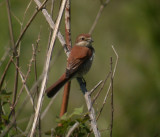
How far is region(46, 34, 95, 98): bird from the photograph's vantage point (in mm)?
3834

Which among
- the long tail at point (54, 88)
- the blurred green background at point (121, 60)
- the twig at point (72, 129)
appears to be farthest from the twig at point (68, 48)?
the blurred green background at point (121, 60)

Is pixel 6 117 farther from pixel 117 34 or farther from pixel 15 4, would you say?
pixel 117 34

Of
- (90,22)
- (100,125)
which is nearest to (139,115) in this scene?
(100,125)

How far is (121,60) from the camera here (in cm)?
710

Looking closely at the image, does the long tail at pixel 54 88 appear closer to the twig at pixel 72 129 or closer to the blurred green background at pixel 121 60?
the blurred green background at pixel 121 60

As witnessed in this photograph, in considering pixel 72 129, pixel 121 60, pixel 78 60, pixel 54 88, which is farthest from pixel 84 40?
pixel 121 60

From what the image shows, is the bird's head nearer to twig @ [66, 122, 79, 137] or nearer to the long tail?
the long tail

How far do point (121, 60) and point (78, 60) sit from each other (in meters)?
3.05

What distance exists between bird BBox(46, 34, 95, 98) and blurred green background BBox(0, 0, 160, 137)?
13.3 inches

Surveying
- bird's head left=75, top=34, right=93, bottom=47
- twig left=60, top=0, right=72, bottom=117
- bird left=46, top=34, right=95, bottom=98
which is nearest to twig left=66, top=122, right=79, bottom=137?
twig left=60, top=0, right=72, bottom=117

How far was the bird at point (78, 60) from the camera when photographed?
3834 millimetres

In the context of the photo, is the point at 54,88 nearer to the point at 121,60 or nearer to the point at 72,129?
the point at 72,129

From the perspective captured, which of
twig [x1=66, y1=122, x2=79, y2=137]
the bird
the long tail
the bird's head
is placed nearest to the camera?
twig [x1=66, y1=122, x2=79, y2=137]

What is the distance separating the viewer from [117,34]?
7715mm
